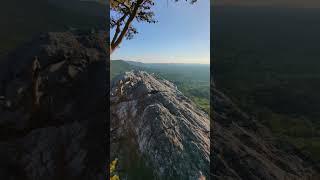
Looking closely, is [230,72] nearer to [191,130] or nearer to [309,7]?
[309,7]

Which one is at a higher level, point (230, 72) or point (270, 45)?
point (270, 45)

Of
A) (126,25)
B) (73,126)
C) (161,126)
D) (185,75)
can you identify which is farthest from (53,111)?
(185,75)

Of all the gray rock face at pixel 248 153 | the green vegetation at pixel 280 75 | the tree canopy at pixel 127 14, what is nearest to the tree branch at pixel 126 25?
the tree canopy at pixel 127 14

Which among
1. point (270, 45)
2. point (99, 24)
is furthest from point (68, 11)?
point (270, 45)

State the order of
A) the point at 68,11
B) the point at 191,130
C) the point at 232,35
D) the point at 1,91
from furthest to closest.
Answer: the point at 191,130 → the point at 232,35 → the point at 68,11 → the point at 1,91

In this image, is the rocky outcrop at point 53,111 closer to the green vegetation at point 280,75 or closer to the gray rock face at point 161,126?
the green vegetation at point 280,75

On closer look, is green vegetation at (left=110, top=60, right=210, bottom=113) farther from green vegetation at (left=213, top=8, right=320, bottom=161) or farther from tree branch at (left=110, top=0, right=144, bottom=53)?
green vegetation at (left=213, top=8, right=320, bottom=161)
